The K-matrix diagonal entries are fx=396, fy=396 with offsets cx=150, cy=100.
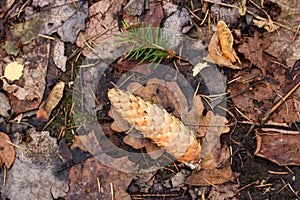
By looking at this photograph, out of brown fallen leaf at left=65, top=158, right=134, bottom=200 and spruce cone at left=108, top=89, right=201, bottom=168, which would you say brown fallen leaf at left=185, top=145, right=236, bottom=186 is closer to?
spruce cone at left=108, top=89, right=201, bottom=168

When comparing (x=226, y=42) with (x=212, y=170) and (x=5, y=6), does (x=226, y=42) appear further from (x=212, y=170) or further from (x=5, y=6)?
(x=5, y=6)

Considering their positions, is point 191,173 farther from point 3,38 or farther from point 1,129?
point 3,38

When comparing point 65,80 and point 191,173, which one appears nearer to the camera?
point 191,173

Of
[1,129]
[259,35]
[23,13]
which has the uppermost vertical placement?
[23,13]

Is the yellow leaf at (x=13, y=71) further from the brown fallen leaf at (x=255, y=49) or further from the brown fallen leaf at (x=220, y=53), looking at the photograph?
the brown fallen leaf at (x=255, y=49)

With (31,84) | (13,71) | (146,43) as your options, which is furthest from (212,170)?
(13,71)

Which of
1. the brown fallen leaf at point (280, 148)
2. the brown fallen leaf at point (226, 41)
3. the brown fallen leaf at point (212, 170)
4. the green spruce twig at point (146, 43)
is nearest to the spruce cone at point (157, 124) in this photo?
the brown fallen leaf at point (212, 170)

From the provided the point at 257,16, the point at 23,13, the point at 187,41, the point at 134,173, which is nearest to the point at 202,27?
the point at 187,41
